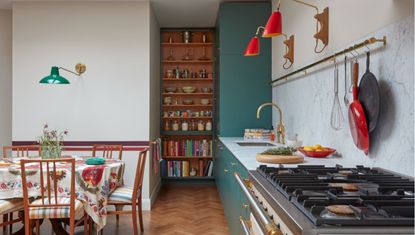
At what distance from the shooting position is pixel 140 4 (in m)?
4.40

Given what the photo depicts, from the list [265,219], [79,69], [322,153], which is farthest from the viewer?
[79,69]

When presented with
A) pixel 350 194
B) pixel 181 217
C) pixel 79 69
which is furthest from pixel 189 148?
pixel 350 194

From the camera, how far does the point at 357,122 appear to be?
1818 millimetres

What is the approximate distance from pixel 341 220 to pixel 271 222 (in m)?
0.41

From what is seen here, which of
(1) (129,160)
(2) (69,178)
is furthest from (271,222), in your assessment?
(1) (129,160)

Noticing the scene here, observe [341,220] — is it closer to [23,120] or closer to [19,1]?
[23,120]

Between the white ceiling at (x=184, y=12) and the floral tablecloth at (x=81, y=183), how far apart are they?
97.1 inches

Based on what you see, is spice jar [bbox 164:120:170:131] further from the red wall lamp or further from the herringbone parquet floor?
the red wall lamp

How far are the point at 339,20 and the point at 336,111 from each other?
59 centimetres

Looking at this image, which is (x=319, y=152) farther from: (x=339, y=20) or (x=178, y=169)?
(x=178, y=169)

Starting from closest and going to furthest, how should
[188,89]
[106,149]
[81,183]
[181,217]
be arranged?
[81,183] < [181,217] < [106,149] < [188,89]

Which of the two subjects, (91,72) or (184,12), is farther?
(184,12)

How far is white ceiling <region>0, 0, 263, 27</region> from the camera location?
4555 millimetres

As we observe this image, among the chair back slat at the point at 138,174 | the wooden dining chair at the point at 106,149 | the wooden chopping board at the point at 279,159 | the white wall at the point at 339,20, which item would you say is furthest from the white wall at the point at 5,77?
the wooden chopping board at the point at 279,159
